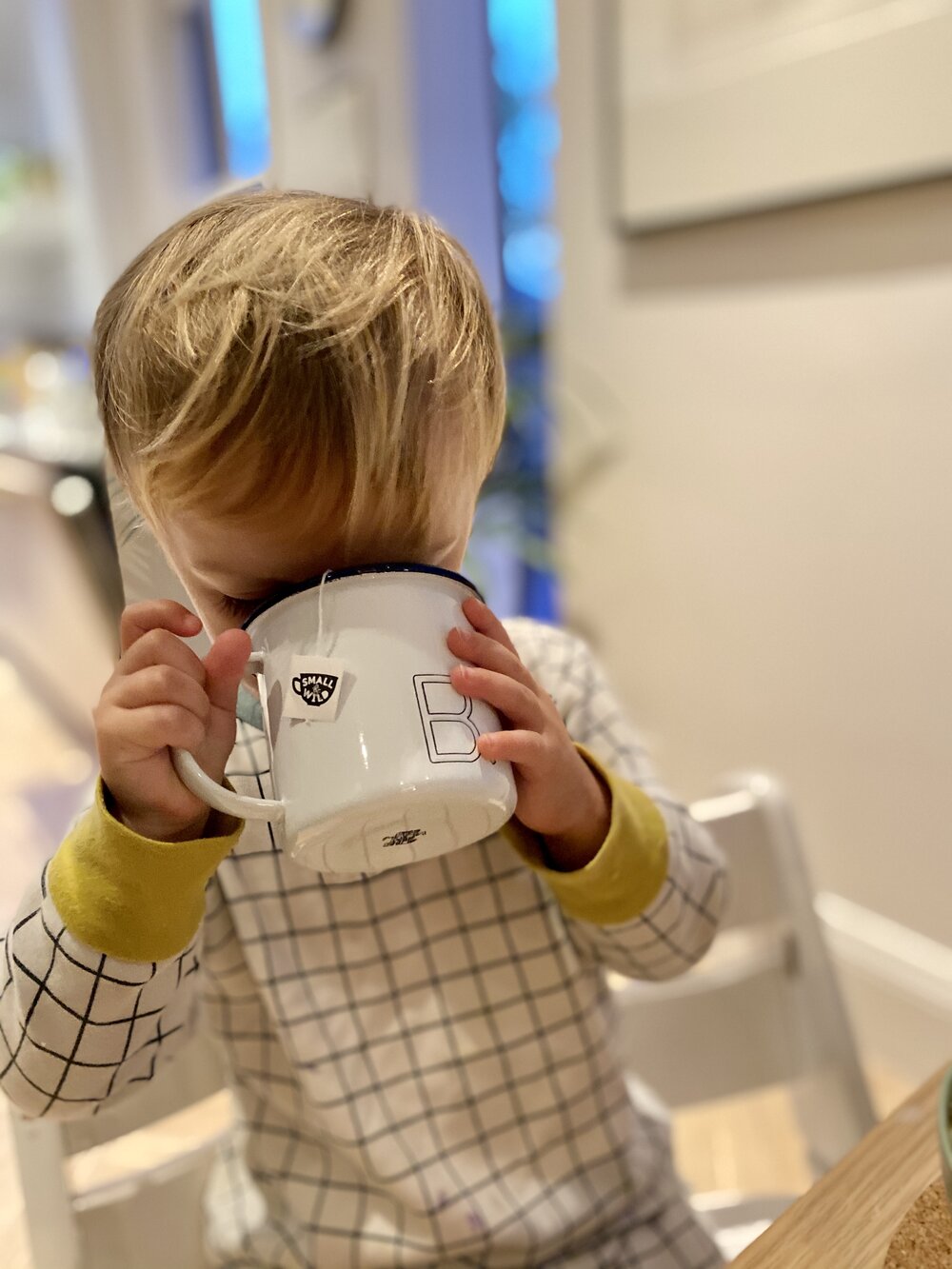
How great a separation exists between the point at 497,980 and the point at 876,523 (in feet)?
2.44

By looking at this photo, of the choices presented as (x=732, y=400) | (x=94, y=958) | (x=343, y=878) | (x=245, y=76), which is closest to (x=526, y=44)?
(x=732, y=400)

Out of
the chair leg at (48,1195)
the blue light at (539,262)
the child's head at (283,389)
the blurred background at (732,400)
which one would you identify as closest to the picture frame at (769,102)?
the blurred background at (732,400)

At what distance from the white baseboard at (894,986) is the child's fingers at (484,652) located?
944 millimetres

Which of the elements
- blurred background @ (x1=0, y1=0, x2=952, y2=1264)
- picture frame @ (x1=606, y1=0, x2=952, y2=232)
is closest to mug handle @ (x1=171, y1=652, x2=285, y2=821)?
blurred background @ (x1=0, y1=0, x2=952, y2=1264)

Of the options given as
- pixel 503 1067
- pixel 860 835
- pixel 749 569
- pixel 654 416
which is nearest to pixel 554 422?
pixel 654 416

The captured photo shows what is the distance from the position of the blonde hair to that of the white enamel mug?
0.10 feet

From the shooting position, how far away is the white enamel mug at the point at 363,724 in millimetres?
275

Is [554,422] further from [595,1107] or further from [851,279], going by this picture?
[595,1107]

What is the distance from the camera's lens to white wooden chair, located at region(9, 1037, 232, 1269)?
436mm

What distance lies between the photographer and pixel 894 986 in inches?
44.7

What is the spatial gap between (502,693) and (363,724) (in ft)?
0.18

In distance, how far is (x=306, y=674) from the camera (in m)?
0.28

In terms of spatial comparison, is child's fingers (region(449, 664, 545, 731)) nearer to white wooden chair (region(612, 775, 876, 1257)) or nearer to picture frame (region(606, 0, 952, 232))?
white wooden chair (region(612, 775, 876, 1257))

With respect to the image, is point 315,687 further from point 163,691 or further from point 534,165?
point 534,165
